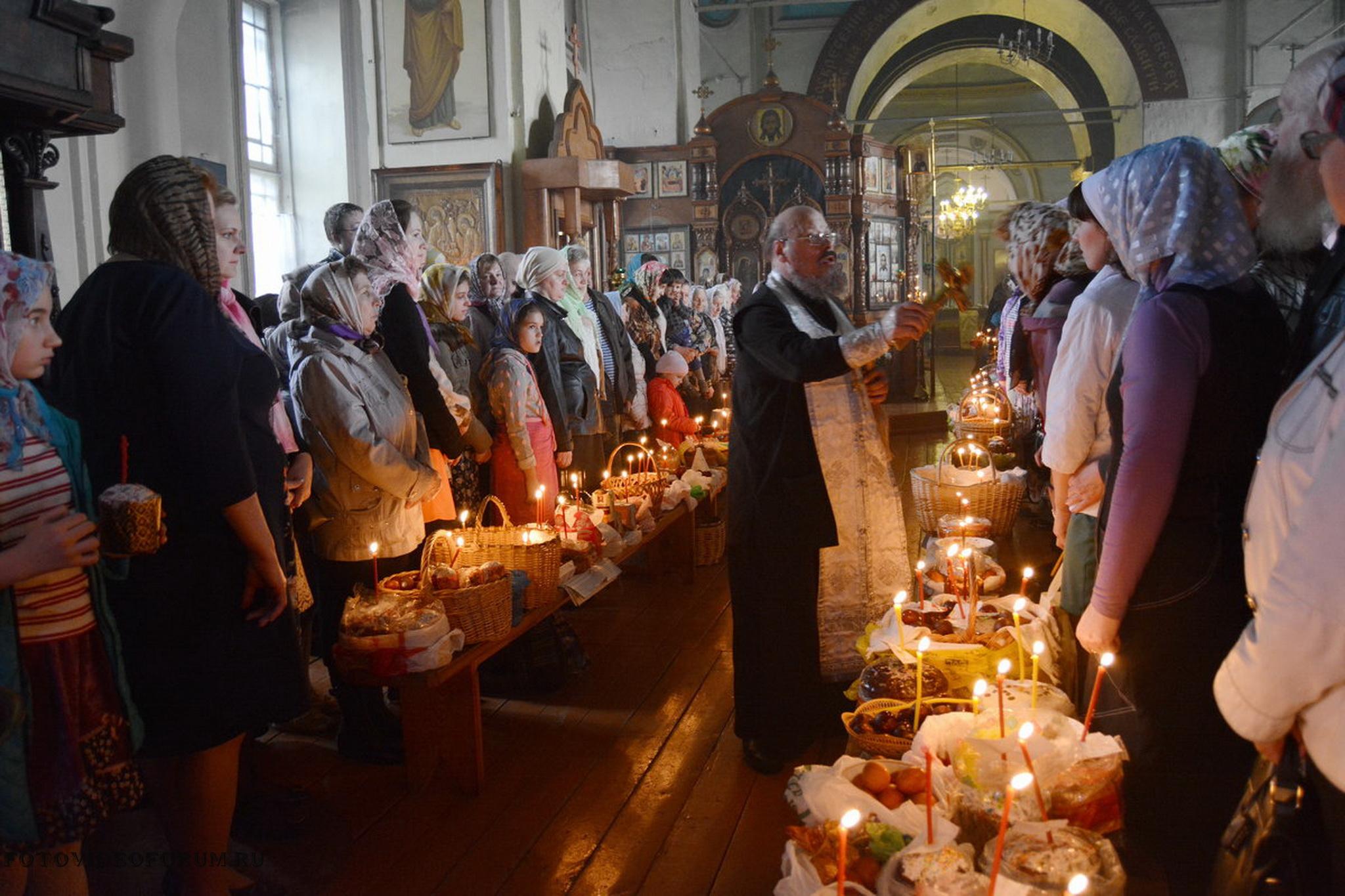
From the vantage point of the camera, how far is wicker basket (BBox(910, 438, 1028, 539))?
5082 mm

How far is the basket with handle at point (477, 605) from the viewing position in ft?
11.6

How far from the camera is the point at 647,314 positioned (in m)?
8.24

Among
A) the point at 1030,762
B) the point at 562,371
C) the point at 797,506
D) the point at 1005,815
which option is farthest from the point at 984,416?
the point at 1005,815

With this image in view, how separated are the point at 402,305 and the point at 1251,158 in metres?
2.93

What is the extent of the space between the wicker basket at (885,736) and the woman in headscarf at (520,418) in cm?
230

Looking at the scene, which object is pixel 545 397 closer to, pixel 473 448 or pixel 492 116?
pixel 473 448

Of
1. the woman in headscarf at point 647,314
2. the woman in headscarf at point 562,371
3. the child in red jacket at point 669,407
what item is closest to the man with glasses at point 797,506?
the woman in headscarf at point 562,371

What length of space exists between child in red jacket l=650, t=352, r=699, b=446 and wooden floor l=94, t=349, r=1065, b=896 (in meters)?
3.11

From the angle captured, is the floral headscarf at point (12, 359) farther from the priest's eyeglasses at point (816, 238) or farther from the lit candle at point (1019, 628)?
the priest's eyeglasses at point (816, 238)

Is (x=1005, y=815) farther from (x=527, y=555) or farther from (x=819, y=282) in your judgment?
(x=527, y=555)

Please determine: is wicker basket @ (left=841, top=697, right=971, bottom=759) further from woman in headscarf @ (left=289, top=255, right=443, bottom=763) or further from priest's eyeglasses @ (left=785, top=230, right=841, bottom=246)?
woman in headscarf @ (left=289, top=255, right=443, bottom=763)

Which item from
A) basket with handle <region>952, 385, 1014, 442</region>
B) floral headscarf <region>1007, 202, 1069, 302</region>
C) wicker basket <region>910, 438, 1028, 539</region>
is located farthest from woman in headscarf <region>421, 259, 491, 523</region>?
basket with handle <region>952, 385, 1014, 442</region>

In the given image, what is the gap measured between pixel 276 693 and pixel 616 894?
1.08 metres

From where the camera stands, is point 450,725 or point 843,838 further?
point 450,725
